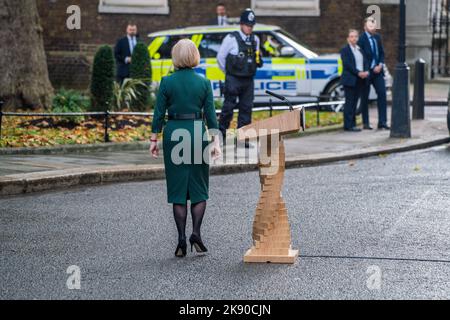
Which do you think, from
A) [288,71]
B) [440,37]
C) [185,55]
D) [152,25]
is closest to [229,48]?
[288,71]

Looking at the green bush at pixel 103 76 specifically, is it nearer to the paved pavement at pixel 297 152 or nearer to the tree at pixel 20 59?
the tree at pixel 20 59

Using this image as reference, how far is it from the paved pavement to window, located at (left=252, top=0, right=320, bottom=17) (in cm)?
914

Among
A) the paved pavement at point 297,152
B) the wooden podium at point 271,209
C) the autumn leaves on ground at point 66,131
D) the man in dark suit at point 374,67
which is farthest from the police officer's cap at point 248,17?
the wooden podium at point 271,209

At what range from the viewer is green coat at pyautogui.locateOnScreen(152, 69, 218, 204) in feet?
30.6

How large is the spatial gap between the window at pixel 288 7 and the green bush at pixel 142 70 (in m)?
9.40

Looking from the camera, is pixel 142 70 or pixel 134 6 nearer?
pixel 142 70

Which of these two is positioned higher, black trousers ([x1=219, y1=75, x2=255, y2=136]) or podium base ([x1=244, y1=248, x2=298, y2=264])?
black trousers ([x1=219, y1=75, x2=255, y2=136])

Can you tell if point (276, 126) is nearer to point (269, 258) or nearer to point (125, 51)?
point (269, 258)

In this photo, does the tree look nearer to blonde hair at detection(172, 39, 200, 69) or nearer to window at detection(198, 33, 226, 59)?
window at detection(198, 33, 226, 59)

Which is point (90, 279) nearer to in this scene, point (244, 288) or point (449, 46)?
point (244, 288)

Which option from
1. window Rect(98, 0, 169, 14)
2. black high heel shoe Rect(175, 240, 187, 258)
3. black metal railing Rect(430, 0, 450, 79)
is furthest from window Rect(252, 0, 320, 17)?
black high heel shoe Rect(175, 240, 187, 258)

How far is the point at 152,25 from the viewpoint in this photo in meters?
30.2

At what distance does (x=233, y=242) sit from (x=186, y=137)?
1.09 meters

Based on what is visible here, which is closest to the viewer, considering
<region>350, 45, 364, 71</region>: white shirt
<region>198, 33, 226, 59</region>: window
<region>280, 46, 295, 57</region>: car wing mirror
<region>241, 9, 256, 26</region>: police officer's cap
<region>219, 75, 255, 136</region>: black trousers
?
<region>241, 9, 256, 26</region>: police officer's cap
